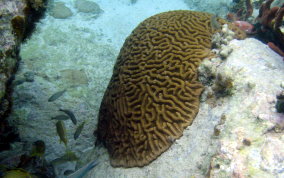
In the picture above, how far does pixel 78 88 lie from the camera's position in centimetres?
625

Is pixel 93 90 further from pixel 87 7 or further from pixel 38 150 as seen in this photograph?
pixel 87 7

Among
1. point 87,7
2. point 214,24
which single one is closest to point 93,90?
point 214,24

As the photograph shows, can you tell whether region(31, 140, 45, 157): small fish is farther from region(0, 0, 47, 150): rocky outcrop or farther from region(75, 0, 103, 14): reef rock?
region(75, 0, 103, 14): reef rock

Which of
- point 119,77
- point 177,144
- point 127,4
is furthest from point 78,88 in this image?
point 127,4

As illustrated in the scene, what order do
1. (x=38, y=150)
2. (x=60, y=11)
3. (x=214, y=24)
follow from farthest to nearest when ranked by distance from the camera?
(x=60, y=11), (x=214, y=24), (x=38, y=150)

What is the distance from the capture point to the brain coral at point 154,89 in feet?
10.5

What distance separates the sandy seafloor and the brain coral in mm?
216

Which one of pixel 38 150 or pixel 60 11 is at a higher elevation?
pixel 38 150

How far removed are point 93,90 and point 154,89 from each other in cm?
326

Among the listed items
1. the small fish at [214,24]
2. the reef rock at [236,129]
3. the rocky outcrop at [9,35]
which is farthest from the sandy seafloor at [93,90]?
the rocky outcrop at [9,35]

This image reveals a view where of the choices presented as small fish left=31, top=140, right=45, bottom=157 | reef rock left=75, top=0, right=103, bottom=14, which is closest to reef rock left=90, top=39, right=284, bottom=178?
small fish left=31, top=140, right=45, bottom=157

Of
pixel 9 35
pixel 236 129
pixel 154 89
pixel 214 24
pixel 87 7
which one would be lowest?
pixel 87 7

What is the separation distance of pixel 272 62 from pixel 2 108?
3.92 m

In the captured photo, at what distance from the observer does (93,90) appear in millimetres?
6359
